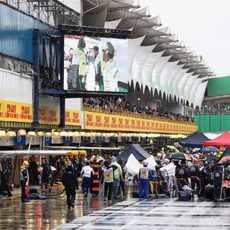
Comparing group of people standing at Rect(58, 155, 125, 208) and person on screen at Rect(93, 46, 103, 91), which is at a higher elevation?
person on screen at Rect(93, 46, 103, 91)

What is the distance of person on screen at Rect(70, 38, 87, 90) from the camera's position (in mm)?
41625

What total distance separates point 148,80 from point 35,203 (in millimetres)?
56038

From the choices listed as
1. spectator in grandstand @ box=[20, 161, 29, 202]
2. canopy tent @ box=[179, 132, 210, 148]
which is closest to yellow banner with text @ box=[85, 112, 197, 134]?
canopy tent @ box=[179, 132, 210, 148]

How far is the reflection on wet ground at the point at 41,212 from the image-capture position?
2184cm

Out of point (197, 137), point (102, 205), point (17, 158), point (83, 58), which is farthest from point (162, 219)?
point (197, 137)

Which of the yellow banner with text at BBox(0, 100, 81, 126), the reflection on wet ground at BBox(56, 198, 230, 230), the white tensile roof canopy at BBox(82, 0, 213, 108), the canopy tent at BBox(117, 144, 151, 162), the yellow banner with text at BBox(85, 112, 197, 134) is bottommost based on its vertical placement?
the reflection on wet ground at BBox(56, 198, 230, 230)

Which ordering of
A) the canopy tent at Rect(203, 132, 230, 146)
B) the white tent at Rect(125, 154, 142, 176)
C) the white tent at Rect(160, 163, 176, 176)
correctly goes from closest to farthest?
the white tent at Rect(160, 163, 176, 176) < the white tent at Rect(125, 154, 142, 176) < the canopy tent at Rect(203, 132, 230, 146)

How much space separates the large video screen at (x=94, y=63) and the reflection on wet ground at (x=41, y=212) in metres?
11.1

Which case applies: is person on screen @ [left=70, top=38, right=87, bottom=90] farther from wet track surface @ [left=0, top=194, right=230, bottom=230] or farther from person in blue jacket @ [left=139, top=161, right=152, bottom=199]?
wet track surface @ [left=0, top=194, right=230, bottom=230]

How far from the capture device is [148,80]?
84375mm

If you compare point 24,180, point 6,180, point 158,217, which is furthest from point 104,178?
point 158,217

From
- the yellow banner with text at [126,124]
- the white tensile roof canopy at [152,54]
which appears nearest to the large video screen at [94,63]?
the yellow banner with text at [126,124]

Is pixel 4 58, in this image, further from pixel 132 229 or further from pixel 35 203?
pixel 132 229

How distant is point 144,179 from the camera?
30984mm
